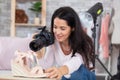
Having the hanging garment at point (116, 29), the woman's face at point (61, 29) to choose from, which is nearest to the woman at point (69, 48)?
the woman's face at point (61, 29)

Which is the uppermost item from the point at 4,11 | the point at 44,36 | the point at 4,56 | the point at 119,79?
the point at 4,11

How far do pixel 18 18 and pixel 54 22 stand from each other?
200 cm

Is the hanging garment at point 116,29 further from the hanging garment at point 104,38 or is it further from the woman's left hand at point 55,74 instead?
the woman's left hand at point 55,74

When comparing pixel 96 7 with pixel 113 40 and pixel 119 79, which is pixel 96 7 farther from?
pixel 119 79

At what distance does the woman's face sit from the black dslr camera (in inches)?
1.5

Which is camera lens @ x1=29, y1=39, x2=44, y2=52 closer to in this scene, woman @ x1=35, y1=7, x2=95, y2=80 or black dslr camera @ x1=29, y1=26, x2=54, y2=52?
black dslr camera @ x1=29, y1=26, x2=54, y2=52

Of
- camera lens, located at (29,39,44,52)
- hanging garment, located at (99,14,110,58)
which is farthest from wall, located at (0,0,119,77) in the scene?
camera lens, located at (29,39,44,52)

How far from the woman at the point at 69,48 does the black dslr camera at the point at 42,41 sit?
4cm

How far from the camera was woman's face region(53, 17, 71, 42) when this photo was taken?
1.37m

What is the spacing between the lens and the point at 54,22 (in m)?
1.40

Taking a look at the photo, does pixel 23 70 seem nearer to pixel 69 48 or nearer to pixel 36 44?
pixel 36 44

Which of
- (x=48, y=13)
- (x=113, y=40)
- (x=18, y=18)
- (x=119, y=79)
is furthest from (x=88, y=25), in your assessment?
A: (x=18, y=18)

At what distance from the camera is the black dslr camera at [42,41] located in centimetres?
131

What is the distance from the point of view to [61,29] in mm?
1383
